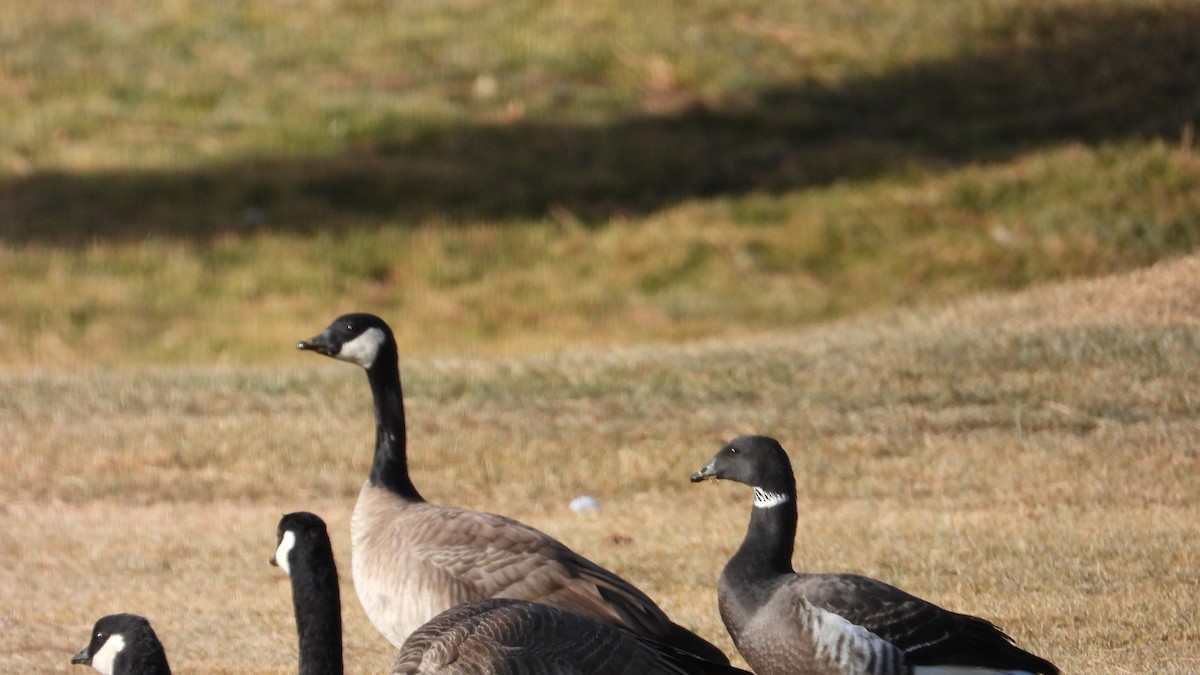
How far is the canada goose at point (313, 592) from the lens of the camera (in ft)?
19.2

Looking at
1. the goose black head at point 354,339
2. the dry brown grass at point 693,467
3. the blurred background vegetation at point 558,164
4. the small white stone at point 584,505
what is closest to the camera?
the goose black head at point 354,339

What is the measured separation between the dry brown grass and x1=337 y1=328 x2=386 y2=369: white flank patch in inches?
58.3

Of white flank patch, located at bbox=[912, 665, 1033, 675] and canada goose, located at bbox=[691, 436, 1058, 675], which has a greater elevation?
canada goose, located at bbox=[691, 436, 1058, 675]

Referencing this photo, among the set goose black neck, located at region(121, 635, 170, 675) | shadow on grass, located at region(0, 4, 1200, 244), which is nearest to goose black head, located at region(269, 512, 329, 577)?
goose black neck, located at region(121, 635, 170, 675)

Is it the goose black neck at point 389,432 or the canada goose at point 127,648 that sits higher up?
the goose black neck at point 389,432

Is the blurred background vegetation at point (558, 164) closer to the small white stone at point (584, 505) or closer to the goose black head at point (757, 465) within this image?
the small white stone at point (584, 505)

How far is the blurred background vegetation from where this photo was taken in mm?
19953

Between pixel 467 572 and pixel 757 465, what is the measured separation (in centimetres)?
132

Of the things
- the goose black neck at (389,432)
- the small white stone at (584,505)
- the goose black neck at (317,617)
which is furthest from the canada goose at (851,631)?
the small white stone at (584,505)

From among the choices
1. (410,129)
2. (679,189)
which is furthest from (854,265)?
(410,129)

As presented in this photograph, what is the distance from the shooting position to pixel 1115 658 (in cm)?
736

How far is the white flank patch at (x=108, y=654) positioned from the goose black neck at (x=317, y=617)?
0.67m

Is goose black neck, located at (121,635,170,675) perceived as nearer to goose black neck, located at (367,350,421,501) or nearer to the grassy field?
the grassy field

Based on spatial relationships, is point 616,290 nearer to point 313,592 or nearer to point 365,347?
point 365,347
